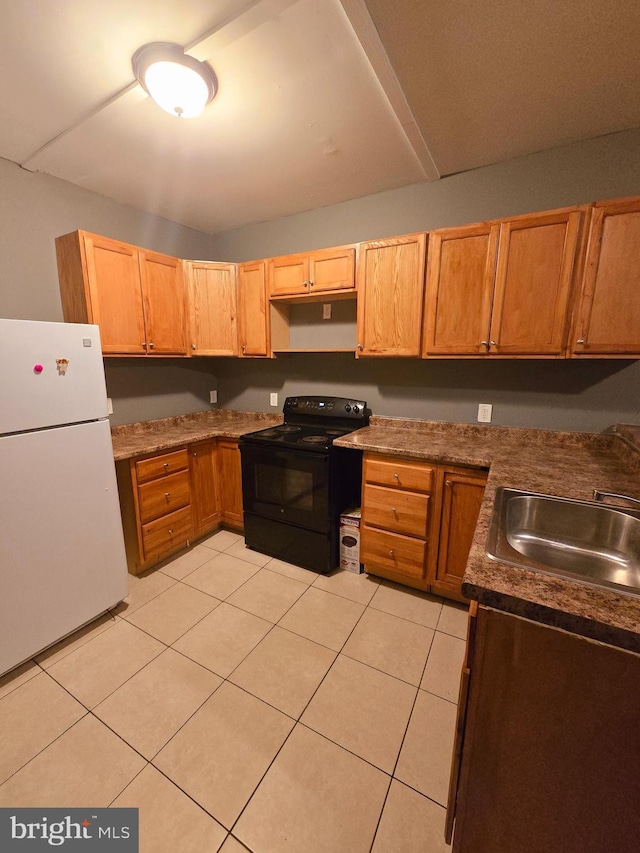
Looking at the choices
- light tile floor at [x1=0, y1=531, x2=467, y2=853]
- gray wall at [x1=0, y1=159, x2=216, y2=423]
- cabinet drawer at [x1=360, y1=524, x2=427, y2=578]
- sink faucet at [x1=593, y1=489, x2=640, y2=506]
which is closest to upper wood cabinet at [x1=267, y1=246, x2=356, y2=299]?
gray wall at [x1=0, y1=159, x2=216, y2=423]

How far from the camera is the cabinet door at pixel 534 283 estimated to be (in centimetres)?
173

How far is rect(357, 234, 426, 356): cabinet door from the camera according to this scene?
82.6 inches

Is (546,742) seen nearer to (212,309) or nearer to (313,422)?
(313,422)

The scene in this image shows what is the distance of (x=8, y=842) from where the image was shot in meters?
1.05

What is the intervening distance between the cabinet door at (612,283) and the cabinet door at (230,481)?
2356 millimetres

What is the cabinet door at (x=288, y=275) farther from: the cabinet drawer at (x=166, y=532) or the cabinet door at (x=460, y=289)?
the cabinet drawer at (x=166, y=532)

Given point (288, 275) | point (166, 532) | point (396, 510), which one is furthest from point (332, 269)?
point (166, 532)

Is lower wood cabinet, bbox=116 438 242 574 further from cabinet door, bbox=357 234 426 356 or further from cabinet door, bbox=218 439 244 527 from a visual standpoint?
cabinet door, bbox=357 234 426 356

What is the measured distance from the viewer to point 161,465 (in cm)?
233

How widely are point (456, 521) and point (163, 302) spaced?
2542mm

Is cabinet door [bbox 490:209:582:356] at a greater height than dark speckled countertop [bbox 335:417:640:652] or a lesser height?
greater

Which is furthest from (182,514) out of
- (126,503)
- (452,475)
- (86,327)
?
(452,475)

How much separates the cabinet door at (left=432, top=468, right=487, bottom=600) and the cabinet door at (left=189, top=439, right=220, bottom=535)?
1.78 meters

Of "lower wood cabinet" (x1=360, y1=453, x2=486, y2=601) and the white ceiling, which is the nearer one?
the white ceiling
